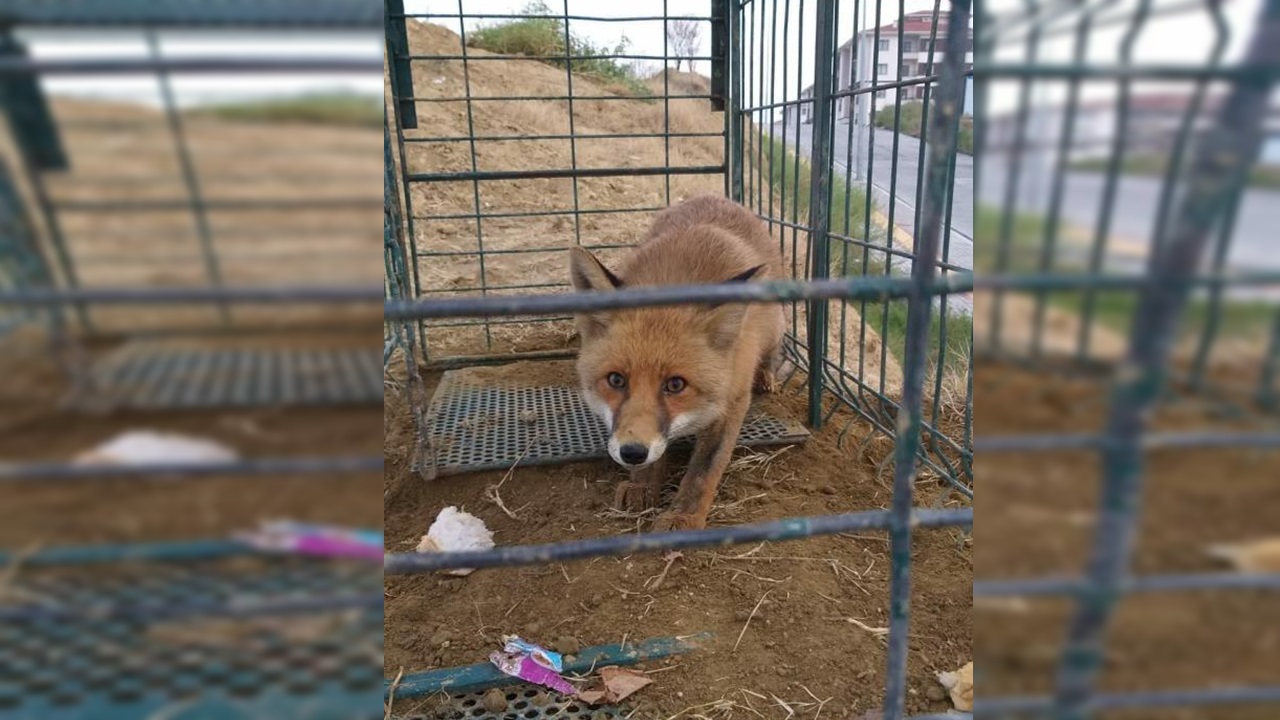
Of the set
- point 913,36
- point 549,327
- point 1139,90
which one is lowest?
point 549,327

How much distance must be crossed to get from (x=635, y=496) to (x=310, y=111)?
3232mm

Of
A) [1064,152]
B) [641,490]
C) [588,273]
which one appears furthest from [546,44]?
[1064,152]

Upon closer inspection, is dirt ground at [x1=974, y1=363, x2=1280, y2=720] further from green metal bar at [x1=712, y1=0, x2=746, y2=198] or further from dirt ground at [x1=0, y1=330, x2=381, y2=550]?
green metal bar at [x1=712, y1=0, x2=746, y2=198]

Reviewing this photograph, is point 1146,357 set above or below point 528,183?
below

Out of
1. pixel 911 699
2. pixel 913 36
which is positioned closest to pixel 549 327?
pixel 913 36

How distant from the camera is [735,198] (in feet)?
20.0

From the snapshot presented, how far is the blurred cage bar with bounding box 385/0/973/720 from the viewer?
117 centimetres

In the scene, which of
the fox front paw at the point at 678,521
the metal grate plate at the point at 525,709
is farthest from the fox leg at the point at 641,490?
the metal grate plate at the point at 525,709

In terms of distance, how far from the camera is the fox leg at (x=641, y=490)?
3729 mm

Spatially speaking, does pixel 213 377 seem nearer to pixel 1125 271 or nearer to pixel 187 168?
pixel 187 168

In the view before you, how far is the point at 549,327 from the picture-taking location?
266 inches

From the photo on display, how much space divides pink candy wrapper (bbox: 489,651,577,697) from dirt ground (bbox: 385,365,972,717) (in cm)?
14

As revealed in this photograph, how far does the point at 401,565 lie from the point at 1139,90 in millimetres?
1174

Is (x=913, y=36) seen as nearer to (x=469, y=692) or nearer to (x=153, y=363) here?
(x=469, y=692)
